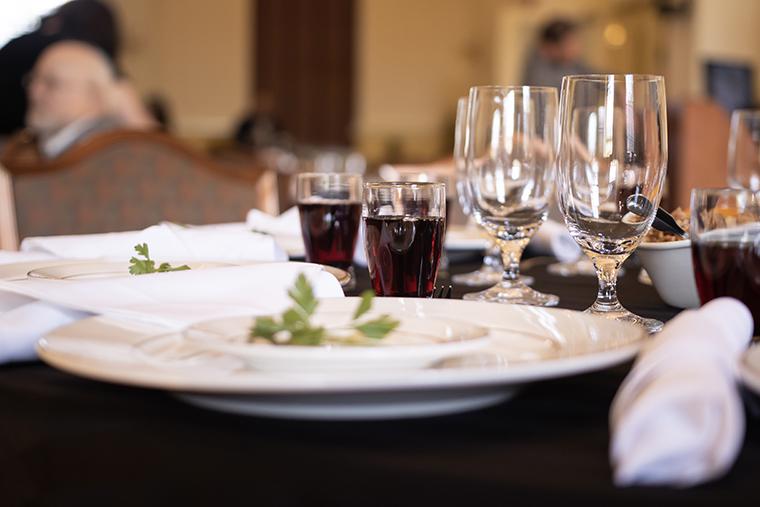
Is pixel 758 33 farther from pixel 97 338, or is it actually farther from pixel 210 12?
pixel 97 338

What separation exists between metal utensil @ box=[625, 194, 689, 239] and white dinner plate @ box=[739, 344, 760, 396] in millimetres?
337

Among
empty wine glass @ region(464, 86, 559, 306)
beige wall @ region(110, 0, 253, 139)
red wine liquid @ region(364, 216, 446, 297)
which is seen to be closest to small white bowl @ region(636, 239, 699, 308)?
empty wine glass @ region(464, 86, 559, 306)

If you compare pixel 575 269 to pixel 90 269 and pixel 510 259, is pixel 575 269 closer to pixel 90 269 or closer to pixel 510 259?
pixel 510 259

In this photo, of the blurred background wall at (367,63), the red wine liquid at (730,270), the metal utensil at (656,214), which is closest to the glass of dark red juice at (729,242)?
the red wine liquid at (730,270)

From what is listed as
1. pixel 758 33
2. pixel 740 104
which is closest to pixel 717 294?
pixel 740 104

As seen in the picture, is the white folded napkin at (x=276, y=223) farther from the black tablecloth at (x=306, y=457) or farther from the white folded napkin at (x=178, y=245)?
the black tablecloth at (x=306, y=457)

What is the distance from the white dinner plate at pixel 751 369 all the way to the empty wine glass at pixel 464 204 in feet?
1.94

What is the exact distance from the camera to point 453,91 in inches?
475

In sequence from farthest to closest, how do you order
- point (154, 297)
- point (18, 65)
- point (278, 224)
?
point (18, 65) < point (278, 224) < point (154, 297)

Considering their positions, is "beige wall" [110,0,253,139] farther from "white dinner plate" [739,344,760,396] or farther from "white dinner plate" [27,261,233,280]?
"white dinner plate" [739,344,760,396]

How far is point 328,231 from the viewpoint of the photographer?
1206 millimetres

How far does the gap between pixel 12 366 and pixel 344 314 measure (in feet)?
0.76

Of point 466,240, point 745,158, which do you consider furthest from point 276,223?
point 745,158

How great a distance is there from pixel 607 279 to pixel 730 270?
186mm
